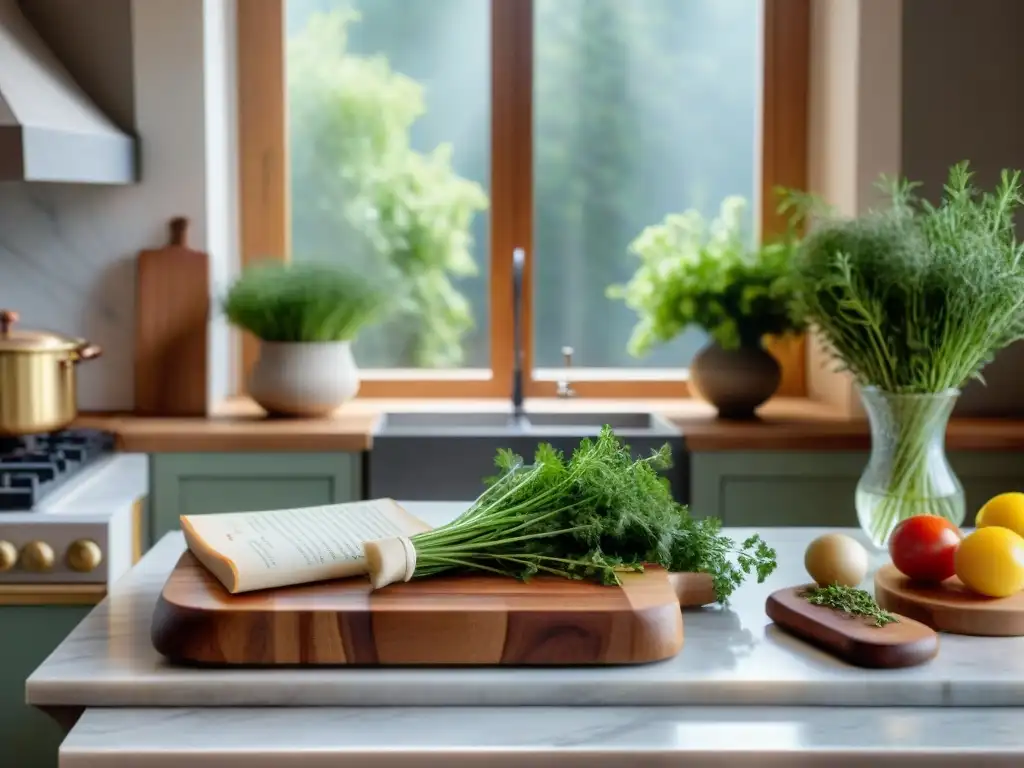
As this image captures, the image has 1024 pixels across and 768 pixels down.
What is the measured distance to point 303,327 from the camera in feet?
10.8

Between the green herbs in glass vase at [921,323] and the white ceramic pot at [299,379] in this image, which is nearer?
the green herbs in glass vase at [921,323]

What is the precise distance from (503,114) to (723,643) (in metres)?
2.42

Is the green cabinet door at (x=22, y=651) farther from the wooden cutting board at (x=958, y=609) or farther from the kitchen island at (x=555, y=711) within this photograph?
the wooden cutting board at (x=958, y=609)

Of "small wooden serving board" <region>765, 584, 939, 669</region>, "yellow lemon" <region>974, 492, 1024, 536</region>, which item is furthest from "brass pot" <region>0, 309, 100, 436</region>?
"yellow lemon" <region>974, 492, 1024, 536</region>

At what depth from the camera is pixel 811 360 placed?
377 cm

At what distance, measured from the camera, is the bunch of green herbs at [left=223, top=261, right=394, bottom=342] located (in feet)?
10.8

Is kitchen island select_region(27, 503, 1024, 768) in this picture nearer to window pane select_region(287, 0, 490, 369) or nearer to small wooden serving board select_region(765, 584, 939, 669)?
small wooden serving board select_region(765, 584, 939, 669)

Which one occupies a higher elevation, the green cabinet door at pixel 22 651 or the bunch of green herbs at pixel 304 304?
the bunch of green herbs at pixel 304 304

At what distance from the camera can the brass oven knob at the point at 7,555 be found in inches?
96.0

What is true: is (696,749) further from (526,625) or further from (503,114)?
(503,114)

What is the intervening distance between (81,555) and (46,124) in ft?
3.03

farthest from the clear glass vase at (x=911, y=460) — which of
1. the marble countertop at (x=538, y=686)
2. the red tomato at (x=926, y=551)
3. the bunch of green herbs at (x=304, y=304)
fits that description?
the bunch of green herbs at (x=304, y=304)

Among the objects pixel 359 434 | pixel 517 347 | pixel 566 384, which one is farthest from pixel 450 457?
pixel 566 384

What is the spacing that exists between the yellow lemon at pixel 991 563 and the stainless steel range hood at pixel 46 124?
190cm
